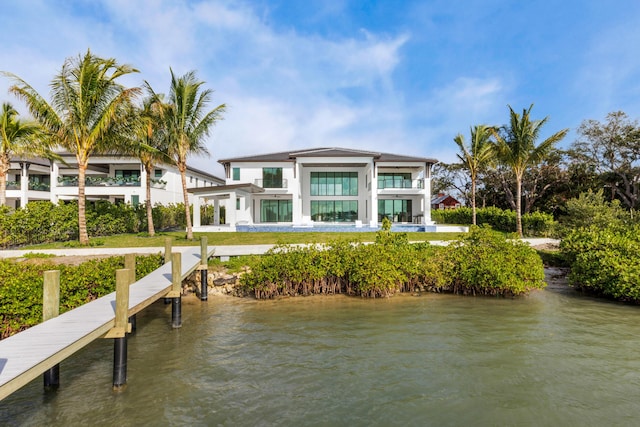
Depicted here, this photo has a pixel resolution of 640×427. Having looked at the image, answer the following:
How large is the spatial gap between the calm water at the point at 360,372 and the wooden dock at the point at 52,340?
1.19 m

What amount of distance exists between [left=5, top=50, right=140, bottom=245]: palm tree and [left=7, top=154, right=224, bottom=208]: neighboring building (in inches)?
484

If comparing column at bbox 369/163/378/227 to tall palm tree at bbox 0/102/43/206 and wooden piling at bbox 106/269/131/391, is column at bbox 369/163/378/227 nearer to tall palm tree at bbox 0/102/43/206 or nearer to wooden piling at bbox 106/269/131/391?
tall palm tree at bbox 0/102/43/206

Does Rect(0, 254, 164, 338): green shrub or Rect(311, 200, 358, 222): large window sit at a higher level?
Rect(311, 200, 358, 222): large window

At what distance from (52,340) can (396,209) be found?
28944 millimetres

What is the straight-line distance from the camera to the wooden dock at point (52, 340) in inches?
154

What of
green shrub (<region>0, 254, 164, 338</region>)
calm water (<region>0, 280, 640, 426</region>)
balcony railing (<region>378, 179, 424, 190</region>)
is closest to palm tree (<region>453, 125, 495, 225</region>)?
balcony railing (<region>378, 179, 424, 190</region>)

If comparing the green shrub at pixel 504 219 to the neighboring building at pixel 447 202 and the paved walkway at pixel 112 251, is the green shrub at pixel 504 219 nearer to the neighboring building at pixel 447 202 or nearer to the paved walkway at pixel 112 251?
the paved walkway at pixel 112 251

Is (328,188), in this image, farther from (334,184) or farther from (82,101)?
(82,101)

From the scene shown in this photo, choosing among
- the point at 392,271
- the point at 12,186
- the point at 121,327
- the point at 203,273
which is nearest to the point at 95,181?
the point at 12,186

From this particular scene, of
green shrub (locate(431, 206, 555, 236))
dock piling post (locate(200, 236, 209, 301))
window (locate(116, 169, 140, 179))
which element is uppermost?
window (locate(116, 169, 140, 179))

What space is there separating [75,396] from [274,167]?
81.9 feet

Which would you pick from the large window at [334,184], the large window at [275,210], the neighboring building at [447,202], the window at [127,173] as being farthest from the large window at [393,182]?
the neighboring building at [447,202]

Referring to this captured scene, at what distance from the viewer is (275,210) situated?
31375 mm

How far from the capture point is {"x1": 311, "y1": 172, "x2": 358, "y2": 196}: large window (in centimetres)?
3125
